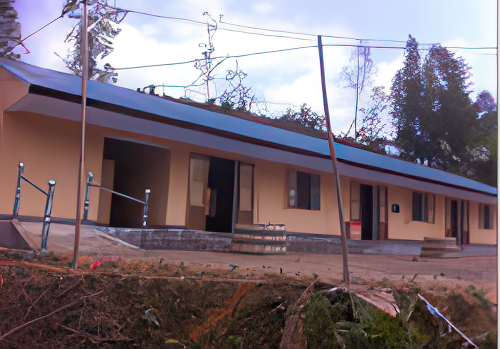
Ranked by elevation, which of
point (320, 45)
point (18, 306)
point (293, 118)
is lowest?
point (18, 306)

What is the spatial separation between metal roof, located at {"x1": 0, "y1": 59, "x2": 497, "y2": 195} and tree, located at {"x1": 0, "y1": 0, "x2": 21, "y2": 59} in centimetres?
88

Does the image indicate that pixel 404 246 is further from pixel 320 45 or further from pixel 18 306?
pixel 18 306

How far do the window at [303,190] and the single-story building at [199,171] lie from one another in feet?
0.09

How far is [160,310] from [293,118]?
926cm

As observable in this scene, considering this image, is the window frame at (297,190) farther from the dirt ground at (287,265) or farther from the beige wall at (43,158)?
the beige wall at (43,158)

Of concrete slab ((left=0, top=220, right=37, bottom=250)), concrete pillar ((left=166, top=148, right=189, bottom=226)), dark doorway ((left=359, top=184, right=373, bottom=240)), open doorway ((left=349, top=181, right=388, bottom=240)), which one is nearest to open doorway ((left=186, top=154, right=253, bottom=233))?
concrete pillar ((left=166, top=148, right=189, bottom=226))

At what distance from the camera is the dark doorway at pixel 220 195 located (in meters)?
11.0

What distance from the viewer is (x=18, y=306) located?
394 cm

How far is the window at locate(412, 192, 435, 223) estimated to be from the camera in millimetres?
11734

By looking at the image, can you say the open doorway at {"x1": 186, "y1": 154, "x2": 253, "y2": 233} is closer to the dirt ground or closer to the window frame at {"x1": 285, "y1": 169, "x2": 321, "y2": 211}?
the window frame at {"x1": 285, "y1": 169, "x2": 321, "y2": 211}

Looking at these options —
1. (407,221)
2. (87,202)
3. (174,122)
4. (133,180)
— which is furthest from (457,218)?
(87,202)

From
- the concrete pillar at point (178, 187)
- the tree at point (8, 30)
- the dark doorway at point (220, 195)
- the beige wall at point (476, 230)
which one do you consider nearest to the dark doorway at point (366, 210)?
the beige wall at point (476, 230)

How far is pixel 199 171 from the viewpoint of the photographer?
391 inches

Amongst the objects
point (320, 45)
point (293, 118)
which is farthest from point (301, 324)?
point (293, 118)
